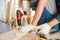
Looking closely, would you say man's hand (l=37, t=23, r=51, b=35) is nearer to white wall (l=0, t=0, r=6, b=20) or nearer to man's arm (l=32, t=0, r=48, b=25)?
man's arm (l=32, t=0, r=48, b=25)

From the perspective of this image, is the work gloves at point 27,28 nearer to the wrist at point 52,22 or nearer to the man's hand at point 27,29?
the man's hand at point 27,29

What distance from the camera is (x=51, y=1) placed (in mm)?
1364

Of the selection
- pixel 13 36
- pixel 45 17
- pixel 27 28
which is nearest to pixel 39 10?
pixel 45 17

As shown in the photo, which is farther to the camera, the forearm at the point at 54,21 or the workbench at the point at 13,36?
the forearm at the point at 54,21

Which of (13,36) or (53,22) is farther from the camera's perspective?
(53,22)

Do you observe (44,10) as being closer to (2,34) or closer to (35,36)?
(35,36)

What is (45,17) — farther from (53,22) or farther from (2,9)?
(2,9)

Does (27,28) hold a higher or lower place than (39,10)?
lower

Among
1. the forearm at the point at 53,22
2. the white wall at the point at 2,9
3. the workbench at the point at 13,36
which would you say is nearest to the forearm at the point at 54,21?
the forearm at the point at 53,22

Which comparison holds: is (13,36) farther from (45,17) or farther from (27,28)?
(45,17)

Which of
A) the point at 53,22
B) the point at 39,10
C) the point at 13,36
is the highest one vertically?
the point at 39,10

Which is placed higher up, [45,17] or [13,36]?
[45,17]

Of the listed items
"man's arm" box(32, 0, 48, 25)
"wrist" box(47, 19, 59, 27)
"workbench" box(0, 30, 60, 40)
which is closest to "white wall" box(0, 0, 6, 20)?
"workbench" box(0, 30, 60, 40)

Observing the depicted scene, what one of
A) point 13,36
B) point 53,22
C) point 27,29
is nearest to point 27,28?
point 27,29
